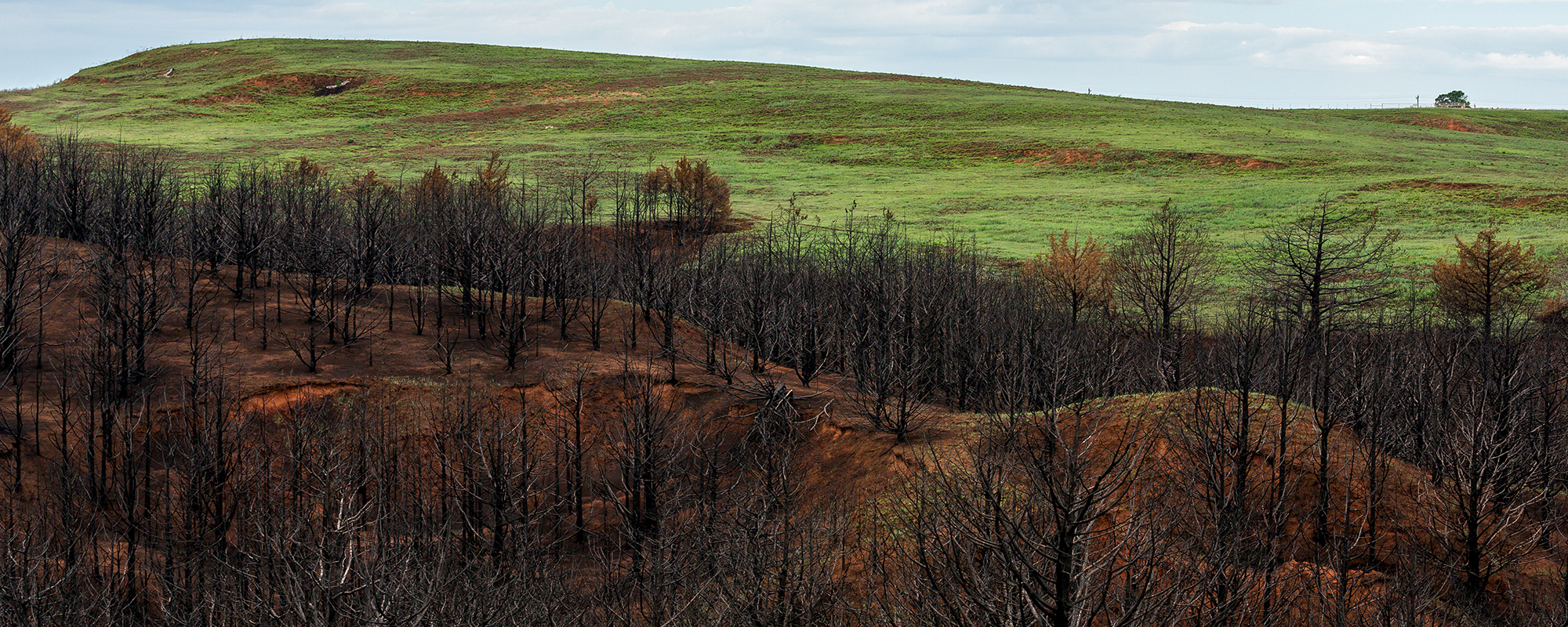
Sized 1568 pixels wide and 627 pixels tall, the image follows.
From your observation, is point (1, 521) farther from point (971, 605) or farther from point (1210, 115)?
point (1210, 115)

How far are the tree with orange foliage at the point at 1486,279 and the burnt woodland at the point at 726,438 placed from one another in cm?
16

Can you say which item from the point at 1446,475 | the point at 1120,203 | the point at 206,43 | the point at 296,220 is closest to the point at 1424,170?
the point at 1120,203

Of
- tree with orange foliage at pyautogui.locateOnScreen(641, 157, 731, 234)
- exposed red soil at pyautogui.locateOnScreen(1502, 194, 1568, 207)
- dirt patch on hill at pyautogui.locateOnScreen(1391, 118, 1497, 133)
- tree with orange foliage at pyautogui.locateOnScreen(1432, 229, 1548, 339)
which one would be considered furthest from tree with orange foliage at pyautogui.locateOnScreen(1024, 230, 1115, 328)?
dirt patch on hill at pyautogui.locateOnScreen(1391, 118, 1497, 133)

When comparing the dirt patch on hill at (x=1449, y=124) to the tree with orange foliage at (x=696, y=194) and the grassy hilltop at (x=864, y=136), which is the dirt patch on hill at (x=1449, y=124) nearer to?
the grassy hilltop at (x=864, y=136)

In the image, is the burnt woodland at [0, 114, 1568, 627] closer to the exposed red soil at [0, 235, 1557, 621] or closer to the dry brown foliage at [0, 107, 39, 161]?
the exposed red soil at [0, 235, 1557, 621]

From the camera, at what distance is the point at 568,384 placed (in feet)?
86.2

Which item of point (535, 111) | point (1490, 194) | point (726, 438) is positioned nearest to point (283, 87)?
point (535, 111)

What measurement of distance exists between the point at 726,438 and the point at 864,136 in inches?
2311

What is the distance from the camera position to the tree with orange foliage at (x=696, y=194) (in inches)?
1984

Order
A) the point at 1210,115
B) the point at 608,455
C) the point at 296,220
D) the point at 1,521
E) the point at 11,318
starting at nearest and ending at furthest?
the point at 1,521, the point at 11,318, the point at 608,455, the point at 296,220, the point at 1210,115

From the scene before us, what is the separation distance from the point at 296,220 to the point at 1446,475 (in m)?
38.1

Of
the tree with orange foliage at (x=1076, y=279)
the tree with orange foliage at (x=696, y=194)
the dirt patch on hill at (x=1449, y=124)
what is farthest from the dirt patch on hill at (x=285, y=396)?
the dirt patch on hill at (x=1449, y=124)

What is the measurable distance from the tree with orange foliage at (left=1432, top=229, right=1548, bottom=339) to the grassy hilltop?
8.20 m

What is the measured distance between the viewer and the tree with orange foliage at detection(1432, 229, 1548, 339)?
35.9 metres
